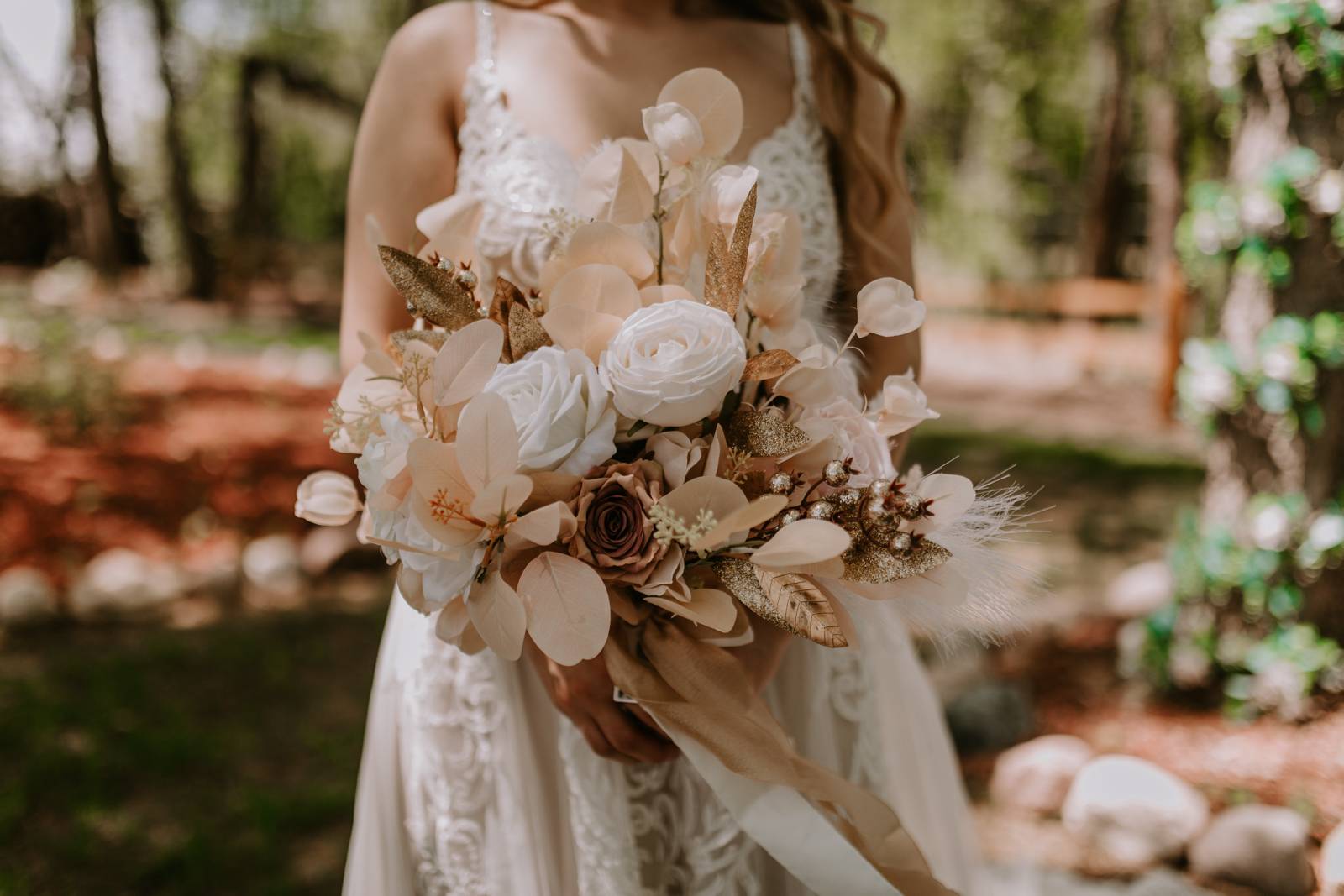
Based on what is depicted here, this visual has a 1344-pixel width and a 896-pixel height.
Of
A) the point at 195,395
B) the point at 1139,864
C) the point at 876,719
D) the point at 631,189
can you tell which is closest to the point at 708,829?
the point at 876,719

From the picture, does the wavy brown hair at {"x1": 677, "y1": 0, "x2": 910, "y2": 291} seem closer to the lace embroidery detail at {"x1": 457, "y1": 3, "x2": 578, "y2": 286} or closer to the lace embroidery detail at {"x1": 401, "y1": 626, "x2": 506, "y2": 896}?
the lace embroidery detail at {"x1": 457, "y1": 3, "x2": 578, "y2": 286}

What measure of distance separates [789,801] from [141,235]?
19755 mm

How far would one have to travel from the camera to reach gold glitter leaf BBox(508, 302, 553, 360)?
1.07 meters

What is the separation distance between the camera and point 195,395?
760cm

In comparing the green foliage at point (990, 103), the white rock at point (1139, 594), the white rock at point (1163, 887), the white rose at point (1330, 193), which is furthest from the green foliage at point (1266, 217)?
the green foliage at point (990, 103)

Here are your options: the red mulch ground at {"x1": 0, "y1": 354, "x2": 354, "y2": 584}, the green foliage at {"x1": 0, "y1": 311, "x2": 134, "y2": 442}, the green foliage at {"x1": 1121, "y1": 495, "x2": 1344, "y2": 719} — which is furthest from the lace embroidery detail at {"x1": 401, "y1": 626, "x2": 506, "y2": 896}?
the green foliage at {"x1": 0, "y1": 311, "x2": 134, "y2": 442}

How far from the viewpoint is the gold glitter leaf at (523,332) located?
107 cm

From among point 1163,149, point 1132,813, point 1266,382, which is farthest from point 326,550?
point 1163,149

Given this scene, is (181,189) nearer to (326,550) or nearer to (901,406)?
(326,550)

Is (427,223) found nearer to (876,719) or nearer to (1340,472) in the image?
(876,719)

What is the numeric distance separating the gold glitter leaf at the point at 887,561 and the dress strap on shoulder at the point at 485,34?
1043 millimetres

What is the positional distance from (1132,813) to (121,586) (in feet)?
13.9

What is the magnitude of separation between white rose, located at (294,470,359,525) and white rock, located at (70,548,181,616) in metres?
4.04

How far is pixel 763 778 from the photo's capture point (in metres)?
1.08
